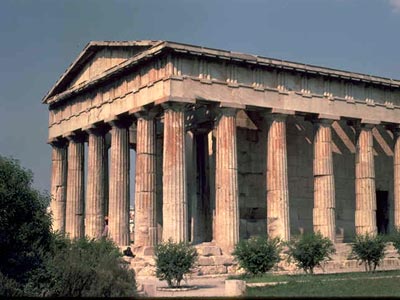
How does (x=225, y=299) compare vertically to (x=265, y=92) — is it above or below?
below

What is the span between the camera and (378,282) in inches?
742

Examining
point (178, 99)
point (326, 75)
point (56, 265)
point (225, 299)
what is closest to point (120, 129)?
point (178, 99)

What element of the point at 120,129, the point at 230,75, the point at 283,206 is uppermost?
the point at 230,75

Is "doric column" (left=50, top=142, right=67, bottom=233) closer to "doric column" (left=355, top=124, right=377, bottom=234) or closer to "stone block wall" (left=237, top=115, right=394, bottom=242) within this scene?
"stone block wall" (left=237, top=115, right=394, bottom=242)

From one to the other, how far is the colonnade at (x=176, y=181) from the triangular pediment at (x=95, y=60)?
2.94m

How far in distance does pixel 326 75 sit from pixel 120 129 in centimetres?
1034

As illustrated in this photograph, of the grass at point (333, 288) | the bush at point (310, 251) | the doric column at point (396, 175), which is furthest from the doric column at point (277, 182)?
the grass at point (333, 288)

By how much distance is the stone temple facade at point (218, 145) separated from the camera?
27.9 metres

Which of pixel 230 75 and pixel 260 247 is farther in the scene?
pixel 230 75

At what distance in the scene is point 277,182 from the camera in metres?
29.9

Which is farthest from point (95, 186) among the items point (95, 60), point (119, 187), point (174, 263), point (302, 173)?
point (174, 263)

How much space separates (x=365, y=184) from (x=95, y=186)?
13.7m

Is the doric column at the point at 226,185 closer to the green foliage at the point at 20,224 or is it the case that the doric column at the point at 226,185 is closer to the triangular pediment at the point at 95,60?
the triangular pediment at the point at 95,60

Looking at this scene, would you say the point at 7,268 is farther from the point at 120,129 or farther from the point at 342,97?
the point at 342,97
